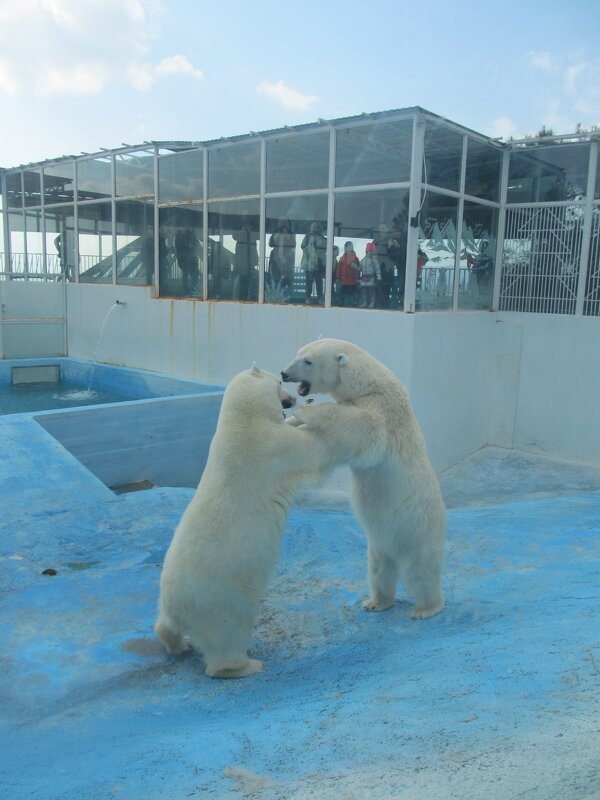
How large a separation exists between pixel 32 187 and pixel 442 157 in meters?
11.0

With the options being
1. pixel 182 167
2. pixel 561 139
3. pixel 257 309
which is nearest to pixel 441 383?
pixel 257 309

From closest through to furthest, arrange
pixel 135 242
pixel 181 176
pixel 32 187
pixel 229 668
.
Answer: pixel 229 668
pixel 181 176
pixel 135 242
pixel 32 187

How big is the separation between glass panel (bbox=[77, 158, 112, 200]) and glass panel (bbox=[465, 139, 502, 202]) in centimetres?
727

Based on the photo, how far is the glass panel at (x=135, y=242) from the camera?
11.9 meters

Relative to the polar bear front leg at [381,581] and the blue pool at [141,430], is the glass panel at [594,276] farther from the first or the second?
the polar bear front leg at [381,581]

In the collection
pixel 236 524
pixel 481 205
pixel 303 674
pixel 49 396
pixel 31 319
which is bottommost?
pixel 49 396

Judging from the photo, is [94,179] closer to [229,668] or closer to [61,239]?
[61,239]

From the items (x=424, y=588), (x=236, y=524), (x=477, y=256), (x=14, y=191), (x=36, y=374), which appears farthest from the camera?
(x=14, y=191)

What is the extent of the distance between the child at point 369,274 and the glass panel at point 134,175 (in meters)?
5.16

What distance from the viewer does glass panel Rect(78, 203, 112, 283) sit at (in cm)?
1309

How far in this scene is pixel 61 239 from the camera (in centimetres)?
1457

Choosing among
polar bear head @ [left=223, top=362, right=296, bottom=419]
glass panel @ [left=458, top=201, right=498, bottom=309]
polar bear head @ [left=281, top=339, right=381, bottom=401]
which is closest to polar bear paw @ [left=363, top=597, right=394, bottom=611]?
polar bear head @ [left=281, top=339, right=381, bottom=401]

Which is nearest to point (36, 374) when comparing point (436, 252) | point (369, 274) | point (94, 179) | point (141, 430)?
point (94, 179)

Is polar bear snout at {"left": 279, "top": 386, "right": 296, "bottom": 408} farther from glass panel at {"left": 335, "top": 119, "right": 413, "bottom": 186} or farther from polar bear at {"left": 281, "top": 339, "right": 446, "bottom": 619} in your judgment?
glass panel at {"left": 335, "top": 119, "right": 413, "bottom": 186}
